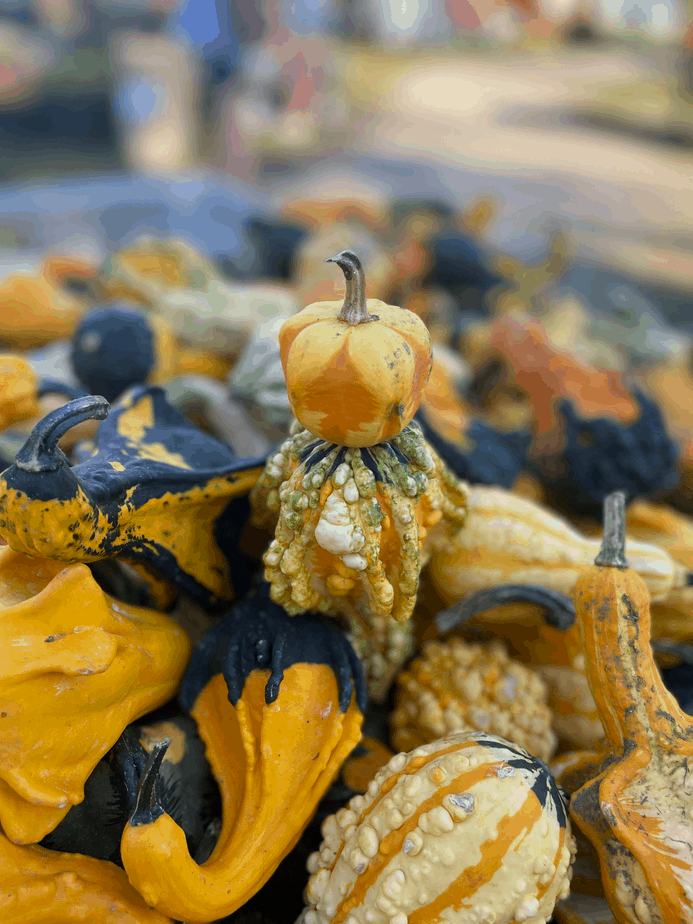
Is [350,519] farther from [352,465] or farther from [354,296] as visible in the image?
[354,296]

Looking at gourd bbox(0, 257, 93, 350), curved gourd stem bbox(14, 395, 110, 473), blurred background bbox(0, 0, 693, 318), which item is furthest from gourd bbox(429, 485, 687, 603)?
blurred background bbox(0, 0, 693, 318)

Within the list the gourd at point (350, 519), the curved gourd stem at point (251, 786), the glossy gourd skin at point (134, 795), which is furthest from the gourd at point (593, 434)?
the glossy gourd skin at point (134, 795)

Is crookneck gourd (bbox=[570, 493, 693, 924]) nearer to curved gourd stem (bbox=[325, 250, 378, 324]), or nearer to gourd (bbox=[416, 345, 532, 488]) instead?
gourd (bbox=[416, 345, 532, 488])

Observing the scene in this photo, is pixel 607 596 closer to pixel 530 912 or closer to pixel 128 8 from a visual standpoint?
→ pixel 530 912

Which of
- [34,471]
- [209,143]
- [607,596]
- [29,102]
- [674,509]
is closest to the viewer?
[34,471]

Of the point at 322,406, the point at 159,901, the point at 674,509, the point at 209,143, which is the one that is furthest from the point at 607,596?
the point at 209,143

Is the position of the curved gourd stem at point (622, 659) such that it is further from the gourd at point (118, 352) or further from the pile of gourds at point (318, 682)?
the gourd at point (118, 352)
